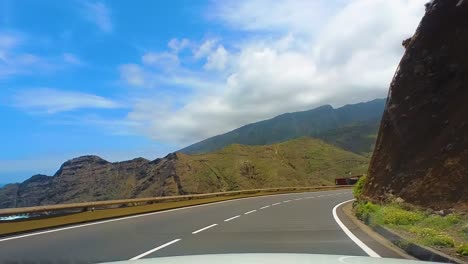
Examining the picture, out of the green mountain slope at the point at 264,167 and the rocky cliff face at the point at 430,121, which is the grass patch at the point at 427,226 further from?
the green mountain slope at the point at 264,167

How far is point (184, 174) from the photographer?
347 feet

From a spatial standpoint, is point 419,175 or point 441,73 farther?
point 441,73

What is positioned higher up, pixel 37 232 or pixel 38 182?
pixel 38 182

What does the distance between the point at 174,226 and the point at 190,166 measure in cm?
9254

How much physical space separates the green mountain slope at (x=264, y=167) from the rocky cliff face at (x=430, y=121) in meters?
77.8

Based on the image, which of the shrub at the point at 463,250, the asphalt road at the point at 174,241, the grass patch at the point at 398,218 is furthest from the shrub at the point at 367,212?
the shrub at the point at 463,250

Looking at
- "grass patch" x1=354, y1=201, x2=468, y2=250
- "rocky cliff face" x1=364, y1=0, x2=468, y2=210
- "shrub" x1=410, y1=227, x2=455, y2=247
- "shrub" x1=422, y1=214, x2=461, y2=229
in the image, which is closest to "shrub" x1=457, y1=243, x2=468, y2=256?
"grass patch" x1=354, y1=201, x2=468, y2=250

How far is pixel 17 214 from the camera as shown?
16.2m

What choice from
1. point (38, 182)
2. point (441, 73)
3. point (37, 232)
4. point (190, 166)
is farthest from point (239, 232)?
point (38, 182)

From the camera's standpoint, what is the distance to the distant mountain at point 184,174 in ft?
342

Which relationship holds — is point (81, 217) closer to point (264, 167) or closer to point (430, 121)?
point (430, 121)

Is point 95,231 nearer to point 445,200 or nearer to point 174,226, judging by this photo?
point 174,226

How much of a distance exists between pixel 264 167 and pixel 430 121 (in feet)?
312

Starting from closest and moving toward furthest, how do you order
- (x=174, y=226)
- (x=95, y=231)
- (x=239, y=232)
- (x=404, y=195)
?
(x=239, y=232) < (x=95, y=231) < (x=174, y=226) < (x=404, y=195)
